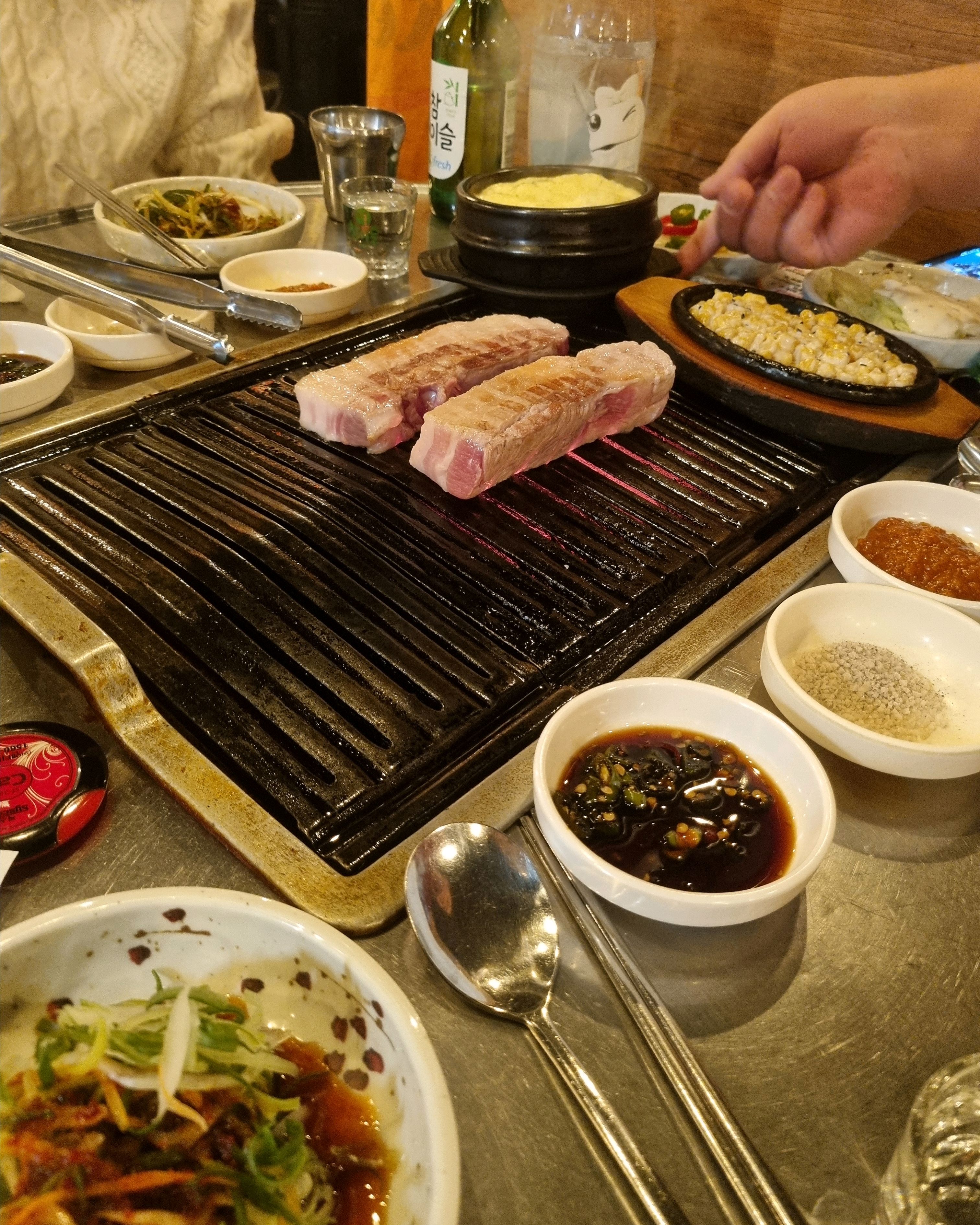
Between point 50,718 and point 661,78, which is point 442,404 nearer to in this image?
point 50,718

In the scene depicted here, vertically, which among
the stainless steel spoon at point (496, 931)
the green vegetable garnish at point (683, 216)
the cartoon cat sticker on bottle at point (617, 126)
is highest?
the cartoon cat sticker on bottle at point (617, 126)

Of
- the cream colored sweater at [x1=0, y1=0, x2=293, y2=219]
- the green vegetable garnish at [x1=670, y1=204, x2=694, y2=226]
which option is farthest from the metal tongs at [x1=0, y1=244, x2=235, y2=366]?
the green vegetable garnish at [x1=670, y1=204, x2=694, y2=226]

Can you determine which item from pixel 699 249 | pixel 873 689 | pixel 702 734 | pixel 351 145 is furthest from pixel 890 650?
pixel 351 145

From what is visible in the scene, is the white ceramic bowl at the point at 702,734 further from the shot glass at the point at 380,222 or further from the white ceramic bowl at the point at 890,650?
the shot glass at the point at 380,222

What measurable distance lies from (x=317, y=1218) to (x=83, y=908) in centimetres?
44

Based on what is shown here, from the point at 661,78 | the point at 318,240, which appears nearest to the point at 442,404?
the point at 318,240

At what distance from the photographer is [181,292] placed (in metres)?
2.75

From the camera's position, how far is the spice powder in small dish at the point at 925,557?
6.43 ft

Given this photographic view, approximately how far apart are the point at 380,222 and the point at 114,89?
173 centimetres

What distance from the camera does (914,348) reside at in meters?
2.76

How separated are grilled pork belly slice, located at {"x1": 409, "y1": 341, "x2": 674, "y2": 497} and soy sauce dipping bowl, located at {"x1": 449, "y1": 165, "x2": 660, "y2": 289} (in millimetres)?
412

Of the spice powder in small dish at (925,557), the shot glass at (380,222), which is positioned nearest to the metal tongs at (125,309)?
the shot glass at (380,222)

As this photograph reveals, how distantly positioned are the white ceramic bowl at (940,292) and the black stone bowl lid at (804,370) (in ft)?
0.33

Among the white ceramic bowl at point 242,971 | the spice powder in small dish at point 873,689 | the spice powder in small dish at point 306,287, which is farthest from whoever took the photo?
the spice powder in small dish at point 306,287
